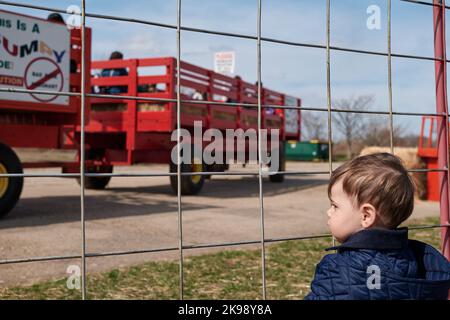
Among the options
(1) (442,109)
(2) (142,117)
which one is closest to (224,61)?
(2) (142,117)

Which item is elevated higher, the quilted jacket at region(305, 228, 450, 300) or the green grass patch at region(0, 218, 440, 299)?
the quilted jacket at region(305, 228, 450, 300)

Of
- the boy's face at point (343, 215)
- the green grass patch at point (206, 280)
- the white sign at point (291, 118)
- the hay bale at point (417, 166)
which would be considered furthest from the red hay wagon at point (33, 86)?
the white sign at point (291, 118)

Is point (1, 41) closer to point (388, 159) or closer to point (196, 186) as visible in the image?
point (196, 186)

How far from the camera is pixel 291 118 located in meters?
14.0

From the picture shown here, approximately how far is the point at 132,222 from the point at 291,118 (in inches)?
347

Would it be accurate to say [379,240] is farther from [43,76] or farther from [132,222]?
[43,76]

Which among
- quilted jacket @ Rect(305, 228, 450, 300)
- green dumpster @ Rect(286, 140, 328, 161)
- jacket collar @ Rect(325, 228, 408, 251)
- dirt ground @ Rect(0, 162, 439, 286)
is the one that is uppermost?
green dumpster @ Rect(286, 140, 328, 161)

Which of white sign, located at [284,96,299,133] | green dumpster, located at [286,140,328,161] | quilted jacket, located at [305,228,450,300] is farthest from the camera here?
green dumpster, located at [286,140,328,161]

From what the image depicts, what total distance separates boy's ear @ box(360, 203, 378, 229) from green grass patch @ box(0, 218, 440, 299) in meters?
1.78

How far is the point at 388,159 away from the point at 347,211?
19 cm

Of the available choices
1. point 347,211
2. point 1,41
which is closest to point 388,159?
point 347,211

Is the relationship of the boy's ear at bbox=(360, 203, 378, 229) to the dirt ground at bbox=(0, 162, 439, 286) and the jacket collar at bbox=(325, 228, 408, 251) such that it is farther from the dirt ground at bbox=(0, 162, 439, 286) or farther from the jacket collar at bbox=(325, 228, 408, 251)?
the dirt ground at bbox=(0, 162, 439, 286)

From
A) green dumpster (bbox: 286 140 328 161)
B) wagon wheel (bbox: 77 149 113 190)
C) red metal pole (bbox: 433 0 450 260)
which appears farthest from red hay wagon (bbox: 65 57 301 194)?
green dumpster (bbox: 286 140 328 161)

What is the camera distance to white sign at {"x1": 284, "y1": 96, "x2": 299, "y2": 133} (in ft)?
44.4
